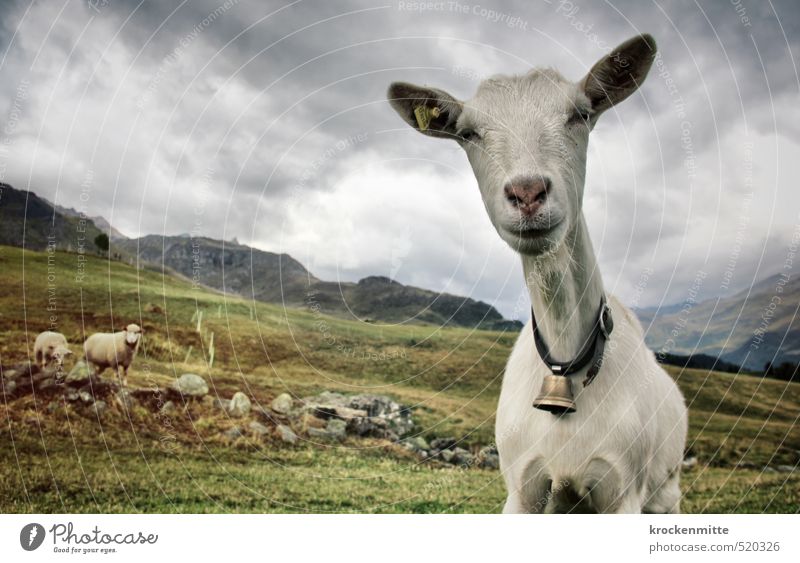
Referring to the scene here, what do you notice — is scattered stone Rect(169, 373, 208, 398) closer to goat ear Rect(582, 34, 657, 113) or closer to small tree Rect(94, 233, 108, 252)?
small tree Rect(94, 233, 108, 252)

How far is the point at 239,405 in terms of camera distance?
14.9m

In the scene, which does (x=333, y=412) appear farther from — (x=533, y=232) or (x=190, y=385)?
(x=533, y=232)

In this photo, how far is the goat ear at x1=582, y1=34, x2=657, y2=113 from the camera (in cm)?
452

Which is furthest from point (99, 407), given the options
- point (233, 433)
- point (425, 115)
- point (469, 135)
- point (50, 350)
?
point (469, 135)

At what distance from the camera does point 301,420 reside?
15.2 m

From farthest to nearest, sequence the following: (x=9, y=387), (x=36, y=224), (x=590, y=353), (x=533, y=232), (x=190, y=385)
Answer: (x=36, y=224), (x=190, y=385), (x=9, y=387), (x=590, y=353), (x=533, y=232)

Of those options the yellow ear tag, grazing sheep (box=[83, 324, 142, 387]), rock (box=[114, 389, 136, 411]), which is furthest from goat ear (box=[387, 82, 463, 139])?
grazing sheep (box=[83, 324, 142, 387])

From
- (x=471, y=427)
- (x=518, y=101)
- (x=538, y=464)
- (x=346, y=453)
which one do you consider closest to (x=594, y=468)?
(x=538, y=464)

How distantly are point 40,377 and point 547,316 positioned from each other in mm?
11662

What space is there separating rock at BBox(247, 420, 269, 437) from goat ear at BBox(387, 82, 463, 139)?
35.0 ft

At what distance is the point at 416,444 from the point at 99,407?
7462 millimetres

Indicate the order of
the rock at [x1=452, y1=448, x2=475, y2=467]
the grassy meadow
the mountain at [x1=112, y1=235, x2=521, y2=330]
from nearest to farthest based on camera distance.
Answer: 1. the grassy meadow
2. the rock at [x1=452, y1=448, x2=475, y2=467]
3. the mountain at [x1=112, y1=235, x2=521, y2=330]

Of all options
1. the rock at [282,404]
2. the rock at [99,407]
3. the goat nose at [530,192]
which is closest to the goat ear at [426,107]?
the goat nose at [530,192]

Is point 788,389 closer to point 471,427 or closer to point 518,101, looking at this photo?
point 471,427
